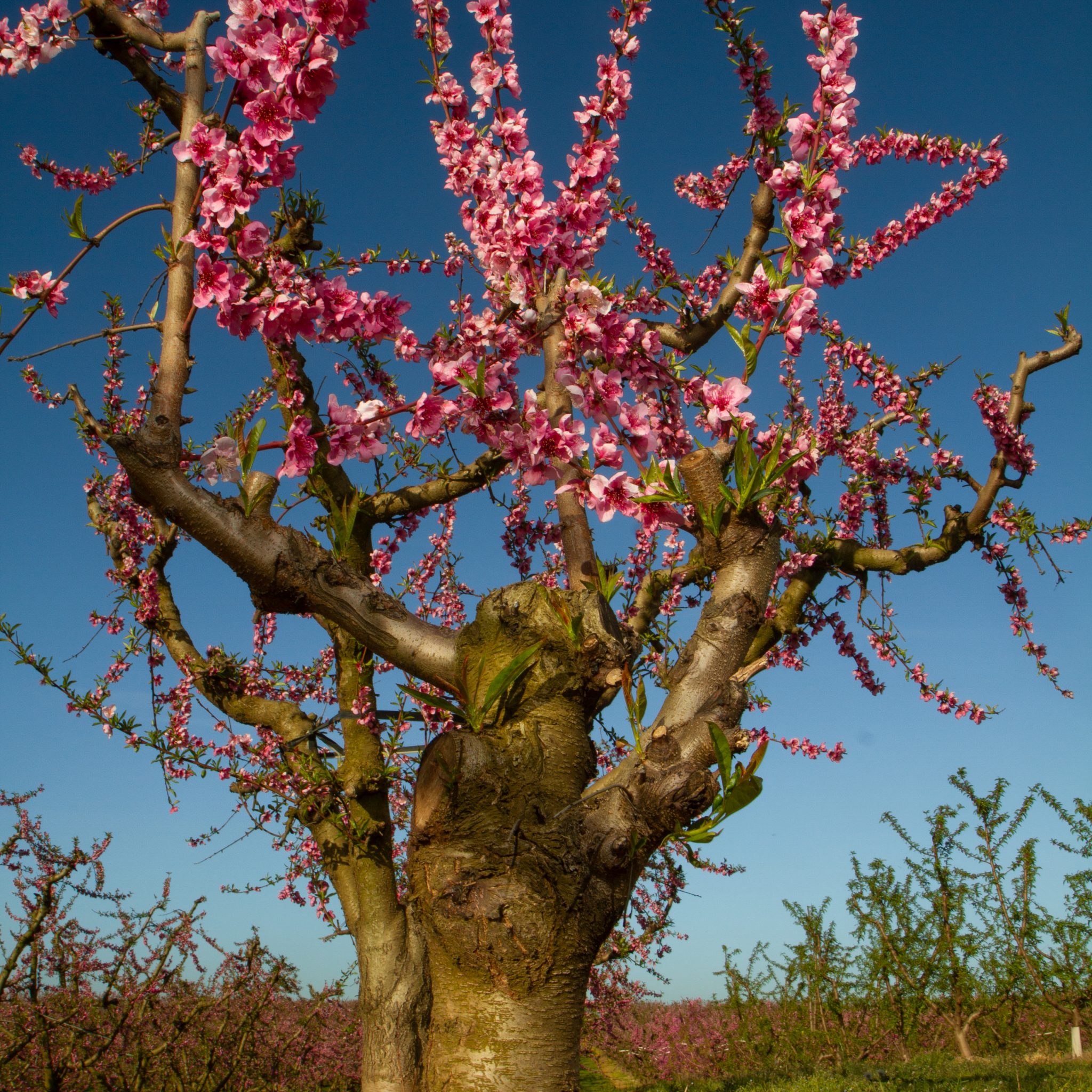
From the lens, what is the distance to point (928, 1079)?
5.79 m

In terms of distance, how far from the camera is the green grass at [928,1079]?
205 inches

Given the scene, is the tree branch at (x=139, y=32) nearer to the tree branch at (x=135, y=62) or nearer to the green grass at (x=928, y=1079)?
the tree branch at (x=135, y=62)

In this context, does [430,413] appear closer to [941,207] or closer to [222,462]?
[222,462]

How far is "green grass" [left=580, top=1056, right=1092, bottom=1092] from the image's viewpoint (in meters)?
5.21

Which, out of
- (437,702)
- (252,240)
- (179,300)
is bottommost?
(437,702)

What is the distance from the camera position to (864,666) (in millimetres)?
7039

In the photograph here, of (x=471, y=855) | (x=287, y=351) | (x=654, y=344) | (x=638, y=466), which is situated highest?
(x=287, y=351)

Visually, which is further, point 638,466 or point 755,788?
point 638,466

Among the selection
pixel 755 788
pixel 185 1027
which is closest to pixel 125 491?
pixel 185 1027

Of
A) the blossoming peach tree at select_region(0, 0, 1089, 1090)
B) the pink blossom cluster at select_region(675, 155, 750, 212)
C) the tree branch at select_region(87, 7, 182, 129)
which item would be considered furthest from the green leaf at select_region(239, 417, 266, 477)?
the pink blossom cluster at select_region(675, 155, 750, 212)

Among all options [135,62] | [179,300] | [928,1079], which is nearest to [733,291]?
[179,300]

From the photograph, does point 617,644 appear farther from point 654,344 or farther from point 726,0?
point 726,0

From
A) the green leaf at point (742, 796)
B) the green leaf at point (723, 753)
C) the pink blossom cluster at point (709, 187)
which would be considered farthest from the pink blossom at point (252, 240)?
the pink blossom cluster at point (709, 187)

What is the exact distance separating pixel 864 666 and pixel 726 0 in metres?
5.31
